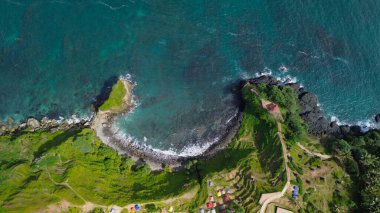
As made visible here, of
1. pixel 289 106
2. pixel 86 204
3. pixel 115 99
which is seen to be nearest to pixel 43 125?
pixel 115 99

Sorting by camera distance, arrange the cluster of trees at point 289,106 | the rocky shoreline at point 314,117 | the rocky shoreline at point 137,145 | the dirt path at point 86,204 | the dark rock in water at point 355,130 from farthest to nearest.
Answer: the dark rock in water at point 355,130
the rocky shoreline at point 314,117
the rocky shoreline at point 137,145
the cluster of trees at point 289,106
the dirt path at point 86,204

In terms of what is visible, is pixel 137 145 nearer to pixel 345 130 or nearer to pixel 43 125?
pixel 43 125

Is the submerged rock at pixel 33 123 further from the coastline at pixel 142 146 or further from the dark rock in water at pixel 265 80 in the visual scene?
the dark rock in water at pixel 265 80

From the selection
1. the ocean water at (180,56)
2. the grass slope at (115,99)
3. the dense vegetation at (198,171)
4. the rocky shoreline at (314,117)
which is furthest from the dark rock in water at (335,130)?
the grass slope at (115,99)

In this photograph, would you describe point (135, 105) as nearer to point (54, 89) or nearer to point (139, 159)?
point (139, 159)

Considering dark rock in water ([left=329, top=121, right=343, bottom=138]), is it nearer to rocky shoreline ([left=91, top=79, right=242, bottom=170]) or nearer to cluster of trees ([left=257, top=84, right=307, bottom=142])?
cluster of trees ([left=257, top=84, right=307, bottom=142])
